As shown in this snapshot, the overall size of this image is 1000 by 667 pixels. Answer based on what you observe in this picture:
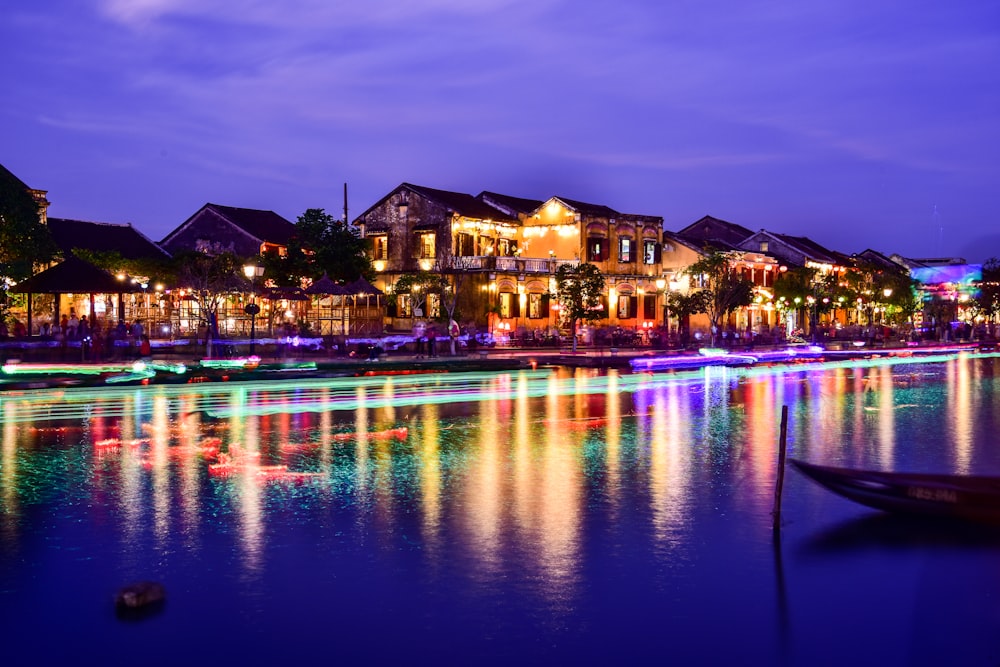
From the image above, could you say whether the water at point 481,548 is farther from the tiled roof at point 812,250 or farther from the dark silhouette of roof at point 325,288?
the tiled roof at point 812,250

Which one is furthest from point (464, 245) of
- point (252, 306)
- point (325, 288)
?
point (252, 306)

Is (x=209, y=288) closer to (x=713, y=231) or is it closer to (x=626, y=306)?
(x=626, y=306)

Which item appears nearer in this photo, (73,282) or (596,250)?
(73,282)

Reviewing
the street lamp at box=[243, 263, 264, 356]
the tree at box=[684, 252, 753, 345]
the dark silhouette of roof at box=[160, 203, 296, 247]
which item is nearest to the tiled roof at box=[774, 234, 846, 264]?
the tree at box=[684, 252, 753, 345]

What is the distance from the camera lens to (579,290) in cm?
5100

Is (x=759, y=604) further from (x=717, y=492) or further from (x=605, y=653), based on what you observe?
(x=717, y=492)

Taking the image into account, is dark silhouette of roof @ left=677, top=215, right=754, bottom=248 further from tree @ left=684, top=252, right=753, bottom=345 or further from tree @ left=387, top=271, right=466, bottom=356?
tree @ left=387, top=271, right=466, bottom=356

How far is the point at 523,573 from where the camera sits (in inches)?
325

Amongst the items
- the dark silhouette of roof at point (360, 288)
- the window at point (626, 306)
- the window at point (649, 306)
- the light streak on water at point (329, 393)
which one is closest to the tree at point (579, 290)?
the window at point (626, 306)

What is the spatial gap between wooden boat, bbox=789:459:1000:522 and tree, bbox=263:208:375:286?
134 ft

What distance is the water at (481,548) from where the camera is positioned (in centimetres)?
686

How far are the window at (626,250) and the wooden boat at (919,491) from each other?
49831mm

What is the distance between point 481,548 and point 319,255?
41626 mm

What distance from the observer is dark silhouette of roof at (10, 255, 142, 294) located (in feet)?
115
